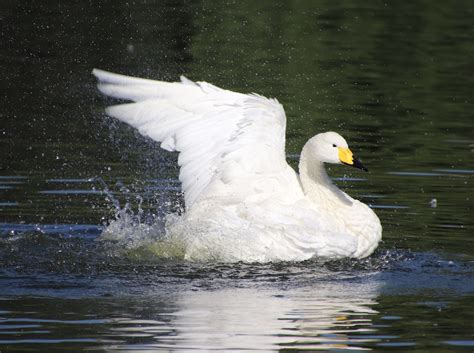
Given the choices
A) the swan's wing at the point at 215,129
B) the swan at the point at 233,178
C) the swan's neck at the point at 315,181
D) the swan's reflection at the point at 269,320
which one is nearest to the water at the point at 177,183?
the swan's reflection at the point at 269,320

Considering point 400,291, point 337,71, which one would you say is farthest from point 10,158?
point 337,71

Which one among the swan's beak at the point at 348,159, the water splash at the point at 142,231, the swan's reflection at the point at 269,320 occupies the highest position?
the swan's beak at the point at 348,159

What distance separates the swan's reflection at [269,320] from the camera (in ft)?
25.7

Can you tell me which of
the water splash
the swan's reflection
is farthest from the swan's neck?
the swan's reflection

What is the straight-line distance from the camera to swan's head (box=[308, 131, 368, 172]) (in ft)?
35.1

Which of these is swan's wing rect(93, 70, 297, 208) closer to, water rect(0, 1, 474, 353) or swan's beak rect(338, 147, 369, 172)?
swan's beak rect(338, 147, 369, 172)

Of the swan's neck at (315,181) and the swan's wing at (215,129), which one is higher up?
the swan's wing at (215,129)

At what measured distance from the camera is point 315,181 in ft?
36.0

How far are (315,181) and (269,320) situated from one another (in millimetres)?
2786

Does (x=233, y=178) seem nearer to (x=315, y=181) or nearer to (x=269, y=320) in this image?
(x=315, y=181)

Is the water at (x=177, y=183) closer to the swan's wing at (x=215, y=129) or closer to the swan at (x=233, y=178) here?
the swan at (x=233, y=178)

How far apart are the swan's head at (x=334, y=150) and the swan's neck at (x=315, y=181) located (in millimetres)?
109

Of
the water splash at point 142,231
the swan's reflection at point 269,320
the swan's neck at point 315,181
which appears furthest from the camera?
the swan's neck at point 315,181

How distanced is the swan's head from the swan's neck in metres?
0.11
